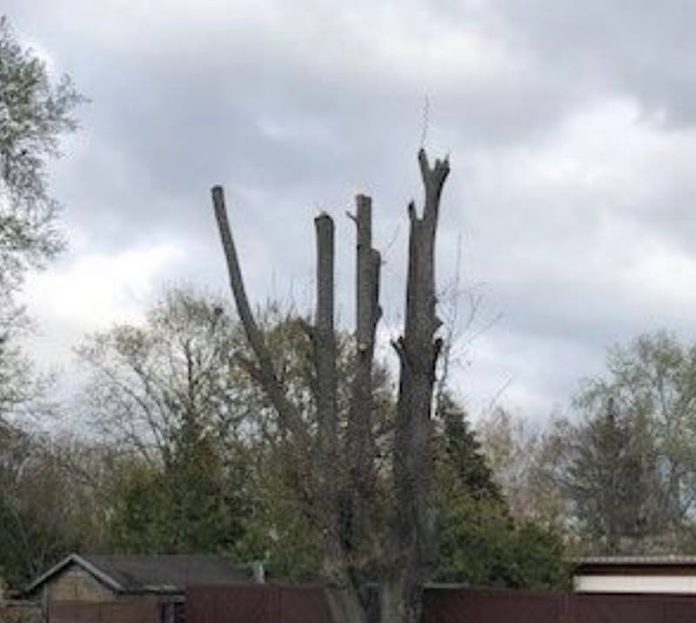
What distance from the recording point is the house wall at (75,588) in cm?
4516

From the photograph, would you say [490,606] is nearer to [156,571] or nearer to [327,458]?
[327,458]

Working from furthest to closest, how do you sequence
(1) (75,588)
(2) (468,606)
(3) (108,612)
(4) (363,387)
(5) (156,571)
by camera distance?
1. (1) (75,588)
2. (5) (156,571)
3. (3) (108,612)
4. (4) (363,387)
5. (2) (468,606)

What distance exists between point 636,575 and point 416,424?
18.6m

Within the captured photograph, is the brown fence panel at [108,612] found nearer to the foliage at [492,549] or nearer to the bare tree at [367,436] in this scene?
the bare tree at [367,436]

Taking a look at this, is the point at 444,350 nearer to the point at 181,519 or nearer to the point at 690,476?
the point at 181,519

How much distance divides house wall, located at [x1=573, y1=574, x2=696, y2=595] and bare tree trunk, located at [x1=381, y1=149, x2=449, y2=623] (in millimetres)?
15816

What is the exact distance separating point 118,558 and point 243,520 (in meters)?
7.00

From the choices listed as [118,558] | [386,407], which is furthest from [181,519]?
[386,407]

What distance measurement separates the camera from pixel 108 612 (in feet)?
108

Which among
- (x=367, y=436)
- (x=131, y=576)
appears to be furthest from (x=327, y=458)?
(x=131, y=576)

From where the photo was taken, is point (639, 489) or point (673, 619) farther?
point (639, 489)

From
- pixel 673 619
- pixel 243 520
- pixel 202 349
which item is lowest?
pixel 673 619

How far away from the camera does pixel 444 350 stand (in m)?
27.4

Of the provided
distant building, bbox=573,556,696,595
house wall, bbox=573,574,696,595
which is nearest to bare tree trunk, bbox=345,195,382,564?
house wall, bbox=573,574,696,595
